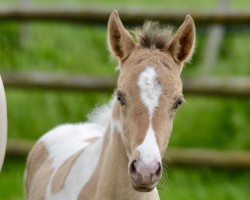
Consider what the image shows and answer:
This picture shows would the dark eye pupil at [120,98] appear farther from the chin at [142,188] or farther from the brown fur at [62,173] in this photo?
the brown fur at [62,173]

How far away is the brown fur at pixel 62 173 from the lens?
4758 millimetres

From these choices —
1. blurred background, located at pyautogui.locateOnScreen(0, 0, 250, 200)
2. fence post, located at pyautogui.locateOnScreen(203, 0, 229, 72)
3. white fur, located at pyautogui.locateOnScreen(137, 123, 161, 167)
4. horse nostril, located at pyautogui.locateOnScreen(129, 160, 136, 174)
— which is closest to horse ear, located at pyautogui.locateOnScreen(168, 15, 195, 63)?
white fur, located at pyautogui.locateOnScreen(137, 123, 161, 167)

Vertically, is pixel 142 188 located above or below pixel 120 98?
below

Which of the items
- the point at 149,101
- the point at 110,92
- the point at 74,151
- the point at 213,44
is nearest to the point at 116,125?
the point at 149,101

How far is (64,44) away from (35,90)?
174 cm

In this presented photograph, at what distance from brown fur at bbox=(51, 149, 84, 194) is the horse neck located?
310 mm

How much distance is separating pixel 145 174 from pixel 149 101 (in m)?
0.41

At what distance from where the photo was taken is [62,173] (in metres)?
4.84

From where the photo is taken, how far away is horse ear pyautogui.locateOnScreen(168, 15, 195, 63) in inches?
178

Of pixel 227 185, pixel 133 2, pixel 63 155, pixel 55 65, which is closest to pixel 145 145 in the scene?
pixel 63 155

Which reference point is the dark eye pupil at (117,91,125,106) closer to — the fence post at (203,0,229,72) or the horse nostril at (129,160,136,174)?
the horse nostril at (129,160,136,174)

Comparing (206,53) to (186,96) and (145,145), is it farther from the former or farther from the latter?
(145,145)

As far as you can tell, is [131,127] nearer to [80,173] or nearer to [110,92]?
[80,173]

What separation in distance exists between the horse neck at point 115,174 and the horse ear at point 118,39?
1.00 feet
